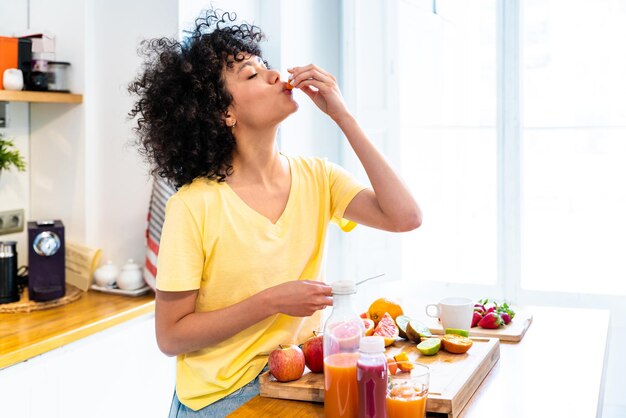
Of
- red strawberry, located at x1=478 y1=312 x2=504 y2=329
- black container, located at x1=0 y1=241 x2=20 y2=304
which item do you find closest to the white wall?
black container, located at x1=0 y1=241 x2=20 y2=304

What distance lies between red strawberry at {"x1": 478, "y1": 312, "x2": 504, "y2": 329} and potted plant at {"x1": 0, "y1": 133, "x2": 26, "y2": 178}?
5.63 feet

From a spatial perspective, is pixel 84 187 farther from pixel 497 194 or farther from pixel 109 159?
pixel 497 194

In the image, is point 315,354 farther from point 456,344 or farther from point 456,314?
point 456,314

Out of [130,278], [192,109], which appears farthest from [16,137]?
[192,109]

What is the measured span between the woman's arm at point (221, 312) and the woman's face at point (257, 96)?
0.41 metres

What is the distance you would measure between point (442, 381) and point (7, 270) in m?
1.62

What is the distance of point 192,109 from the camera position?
65.4 inches

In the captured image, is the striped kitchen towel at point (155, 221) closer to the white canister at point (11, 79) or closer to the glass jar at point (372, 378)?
the white canister at point (11, 79)

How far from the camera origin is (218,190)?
162 centimetres

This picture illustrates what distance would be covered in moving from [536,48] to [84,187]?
6.64 ft

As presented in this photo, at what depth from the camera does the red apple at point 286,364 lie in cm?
144

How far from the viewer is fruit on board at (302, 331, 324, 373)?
1.47m

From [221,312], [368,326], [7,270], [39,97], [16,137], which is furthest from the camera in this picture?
[16,137]

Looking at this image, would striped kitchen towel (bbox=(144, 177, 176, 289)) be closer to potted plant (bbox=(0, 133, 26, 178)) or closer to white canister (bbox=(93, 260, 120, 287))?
white canister (bbox=(93, 260, 120, 287))
